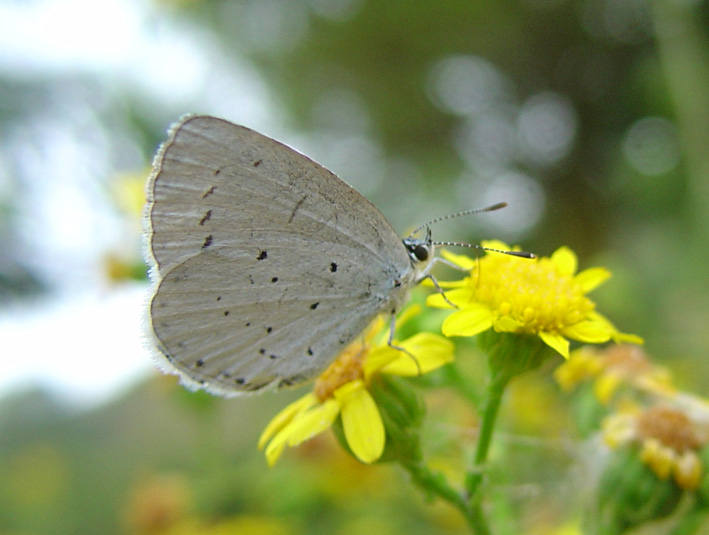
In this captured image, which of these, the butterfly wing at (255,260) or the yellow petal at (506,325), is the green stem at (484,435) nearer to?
the yellow petal at (506,325)

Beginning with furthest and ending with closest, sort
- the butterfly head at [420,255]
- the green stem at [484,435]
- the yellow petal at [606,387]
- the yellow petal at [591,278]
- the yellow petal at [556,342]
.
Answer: the yellow petal at [606,387], the butterfly head at [420,255], the yellow petal at [591,278], the green stem at [484,435], the yellow petal at [556,342]

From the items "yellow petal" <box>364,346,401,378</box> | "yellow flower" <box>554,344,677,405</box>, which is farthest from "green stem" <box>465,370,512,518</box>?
"yellow flower" <box>554,344,677,405</box>

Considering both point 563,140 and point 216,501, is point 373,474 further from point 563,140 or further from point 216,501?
point 563,140

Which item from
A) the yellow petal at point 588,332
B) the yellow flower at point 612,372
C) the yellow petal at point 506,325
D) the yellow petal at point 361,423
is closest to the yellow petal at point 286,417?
the yellow petal at point 361,423

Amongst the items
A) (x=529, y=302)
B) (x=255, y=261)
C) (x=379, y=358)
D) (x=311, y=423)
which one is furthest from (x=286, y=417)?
(x=529, y=302)

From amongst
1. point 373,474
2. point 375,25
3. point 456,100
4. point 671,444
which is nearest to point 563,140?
point 456,100

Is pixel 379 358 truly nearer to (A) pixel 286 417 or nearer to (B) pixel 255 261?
(A) pixel 286 417

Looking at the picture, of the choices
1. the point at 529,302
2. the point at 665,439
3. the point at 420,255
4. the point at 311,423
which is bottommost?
the point at 665,439

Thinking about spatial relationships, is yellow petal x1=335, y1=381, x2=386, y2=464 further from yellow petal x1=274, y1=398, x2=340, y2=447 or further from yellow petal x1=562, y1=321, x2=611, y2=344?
yellow petal x1=562, y1=321, x2=611, y2=344

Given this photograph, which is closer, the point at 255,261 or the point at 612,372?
the point at 255,261
